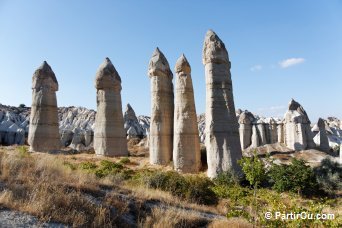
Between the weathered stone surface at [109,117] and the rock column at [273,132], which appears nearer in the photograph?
the weathered stone surface at [109,117]

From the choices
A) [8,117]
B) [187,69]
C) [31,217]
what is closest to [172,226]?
[31,217]

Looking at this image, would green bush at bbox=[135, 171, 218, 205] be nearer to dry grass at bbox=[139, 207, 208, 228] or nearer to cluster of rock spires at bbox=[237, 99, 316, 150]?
dry grass at bbox=[139, 207, 208, 228]

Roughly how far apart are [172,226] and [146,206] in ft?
3.75

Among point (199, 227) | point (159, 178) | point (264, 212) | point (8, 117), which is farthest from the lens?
point (8, 117)

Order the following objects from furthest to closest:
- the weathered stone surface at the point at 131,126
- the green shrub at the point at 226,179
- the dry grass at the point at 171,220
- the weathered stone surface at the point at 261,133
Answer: the weathered stone surface at the point at 131,126 < the weathered stone surface at the point at 261,133 < the green shrub at the point at 226,179 < the dry grass at the point at 171,220

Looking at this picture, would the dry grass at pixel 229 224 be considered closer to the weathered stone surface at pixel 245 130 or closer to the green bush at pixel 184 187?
the green bush at pixel 184 187

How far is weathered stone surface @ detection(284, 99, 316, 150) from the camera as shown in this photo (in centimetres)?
2805

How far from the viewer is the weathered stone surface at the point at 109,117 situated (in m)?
22.5

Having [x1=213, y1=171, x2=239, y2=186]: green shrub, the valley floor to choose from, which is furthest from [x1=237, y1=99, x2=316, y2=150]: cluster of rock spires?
the valley floor

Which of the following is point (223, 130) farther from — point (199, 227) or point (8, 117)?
point (8, 117)

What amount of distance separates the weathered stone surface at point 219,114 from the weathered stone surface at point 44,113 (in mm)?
12356

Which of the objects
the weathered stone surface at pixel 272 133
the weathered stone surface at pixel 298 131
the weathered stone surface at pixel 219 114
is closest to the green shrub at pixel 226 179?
the weathered stone surface at pixel 219 114

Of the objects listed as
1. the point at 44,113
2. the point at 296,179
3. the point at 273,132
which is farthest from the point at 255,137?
the point at 44,113

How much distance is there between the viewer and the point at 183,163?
1900 cm
